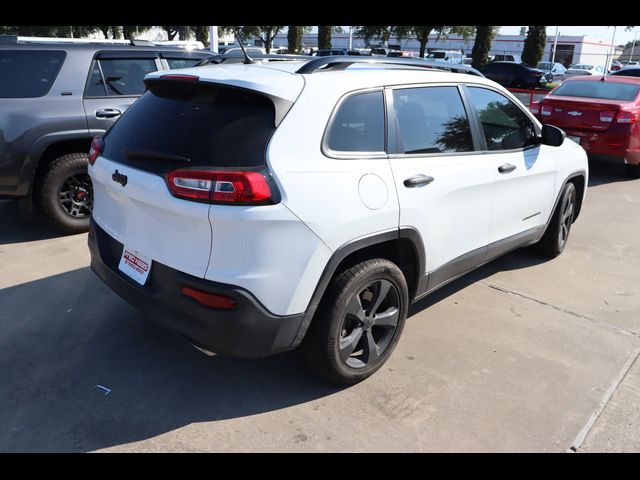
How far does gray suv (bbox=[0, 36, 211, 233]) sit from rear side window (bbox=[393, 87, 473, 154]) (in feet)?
10.9

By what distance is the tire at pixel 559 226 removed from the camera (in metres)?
5.00

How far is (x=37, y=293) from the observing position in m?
4.15

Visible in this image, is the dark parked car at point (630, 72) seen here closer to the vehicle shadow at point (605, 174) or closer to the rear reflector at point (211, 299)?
the vehicle shadow at point (605, 174)

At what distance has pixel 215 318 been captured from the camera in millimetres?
2537

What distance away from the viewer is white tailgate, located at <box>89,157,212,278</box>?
2521 mm

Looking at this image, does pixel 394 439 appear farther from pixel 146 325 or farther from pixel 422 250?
pixel 146 325

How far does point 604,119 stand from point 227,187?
758 cm

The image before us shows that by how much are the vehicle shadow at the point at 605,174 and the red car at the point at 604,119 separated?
0.70 ft

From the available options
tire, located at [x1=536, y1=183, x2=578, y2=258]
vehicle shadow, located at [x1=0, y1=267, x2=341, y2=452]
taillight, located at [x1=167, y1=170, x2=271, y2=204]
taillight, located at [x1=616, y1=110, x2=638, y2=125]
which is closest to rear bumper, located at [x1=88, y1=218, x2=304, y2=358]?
taillight, located at [x1=167, y1=170, x2=271, y2=204]

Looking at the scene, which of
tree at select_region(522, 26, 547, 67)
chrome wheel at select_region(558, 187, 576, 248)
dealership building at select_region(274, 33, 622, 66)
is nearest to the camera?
chrome wheel at select_region(558, 187, 576, 248)

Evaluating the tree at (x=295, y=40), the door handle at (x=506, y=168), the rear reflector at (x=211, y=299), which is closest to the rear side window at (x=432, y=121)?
the door handle at (x=506, y=168)

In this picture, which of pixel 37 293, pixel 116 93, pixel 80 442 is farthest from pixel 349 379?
pixel 116 93

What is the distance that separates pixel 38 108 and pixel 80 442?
11.4 feet

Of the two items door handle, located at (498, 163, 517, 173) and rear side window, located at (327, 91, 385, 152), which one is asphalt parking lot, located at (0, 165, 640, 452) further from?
rear side window, located at (327, 91, 385, 152)
